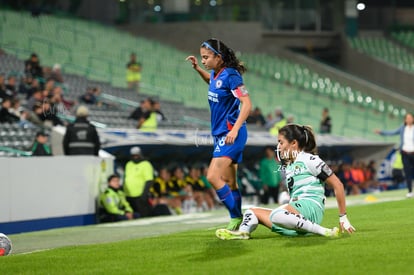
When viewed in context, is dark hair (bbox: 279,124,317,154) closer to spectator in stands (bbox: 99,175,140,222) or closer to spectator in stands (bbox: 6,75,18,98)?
spectator in stands (bbox: 99,175,140,222)

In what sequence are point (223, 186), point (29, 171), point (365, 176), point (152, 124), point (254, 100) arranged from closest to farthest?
point (223, 186), point (29, 171), point (152, 124), point (365, 176), point (254, 100)

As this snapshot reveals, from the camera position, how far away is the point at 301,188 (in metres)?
11.4

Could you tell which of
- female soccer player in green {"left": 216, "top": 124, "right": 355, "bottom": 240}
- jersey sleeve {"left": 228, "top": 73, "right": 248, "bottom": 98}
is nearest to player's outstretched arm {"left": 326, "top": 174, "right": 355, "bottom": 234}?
female soccer player in green {"left": 216, "top": 124, "right": 355, "bottom": 240}

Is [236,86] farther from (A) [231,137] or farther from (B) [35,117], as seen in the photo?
(B) [35,117]

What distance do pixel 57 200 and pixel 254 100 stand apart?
73.1 ft

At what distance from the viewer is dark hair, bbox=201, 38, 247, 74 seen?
11984mm

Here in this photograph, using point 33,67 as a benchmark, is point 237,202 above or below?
below

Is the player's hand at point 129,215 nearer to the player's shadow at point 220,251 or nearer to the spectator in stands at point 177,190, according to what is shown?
the spectator in stands at point 177,190

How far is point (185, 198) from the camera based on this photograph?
25859 mm

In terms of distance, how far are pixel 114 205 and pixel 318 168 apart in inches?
409

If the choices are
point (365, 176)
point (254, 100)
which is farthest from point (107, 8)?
point (365, 176)

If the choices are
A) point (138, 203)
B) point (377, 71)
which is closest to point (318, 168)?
point (138, 203)

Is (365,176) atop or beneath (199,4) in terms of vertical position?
beneath

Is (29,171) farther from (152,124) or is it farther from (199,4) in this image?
(199,4)
